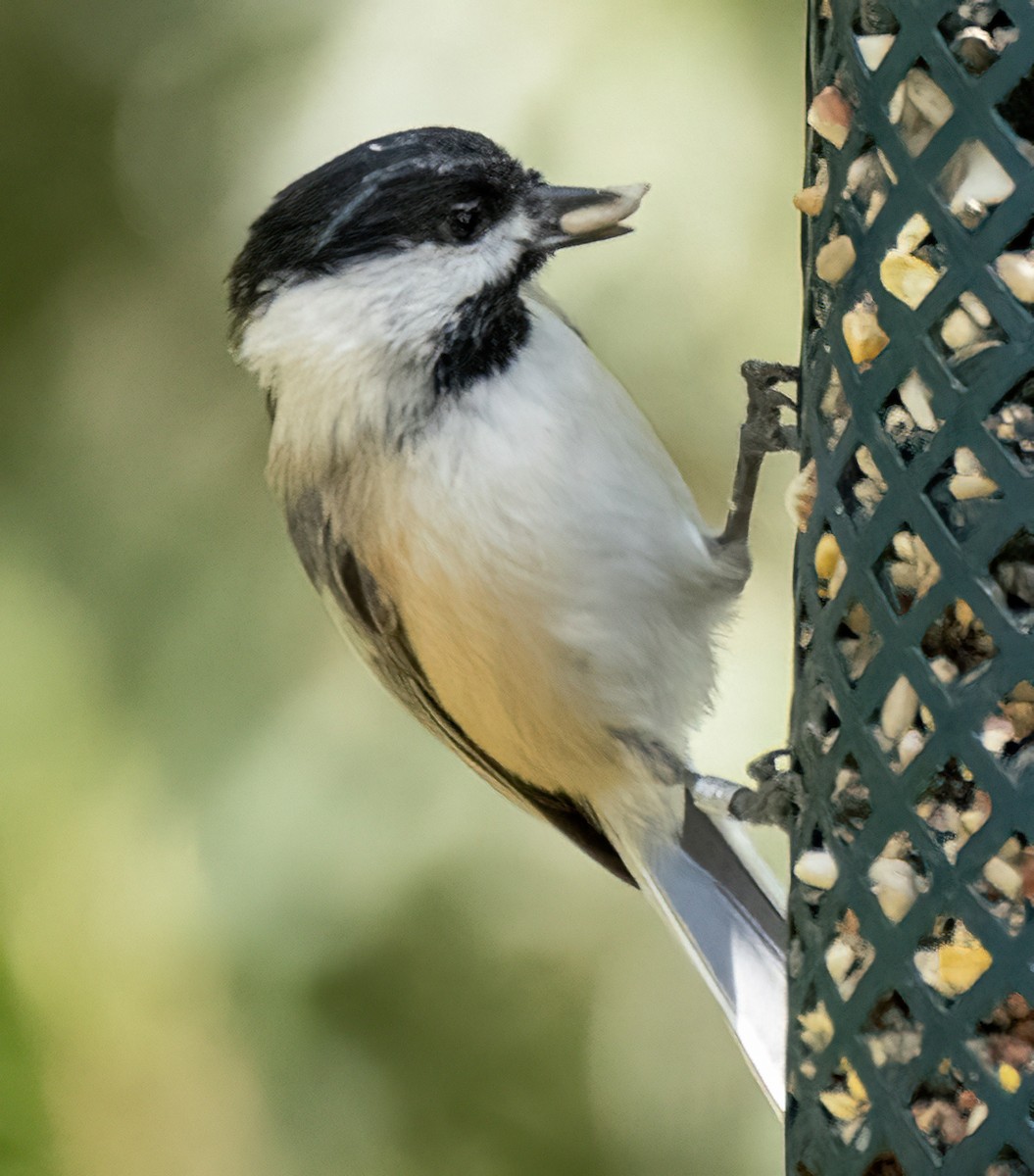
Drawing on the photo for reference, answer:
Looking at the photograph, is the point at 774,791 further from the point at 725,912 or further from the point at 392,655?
the point at 392,655

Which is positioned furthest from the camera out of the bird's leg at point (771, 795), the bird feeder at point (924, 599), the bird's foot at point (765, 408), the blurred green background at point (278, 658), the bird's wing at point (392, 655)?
the blurred green background at point (278, 658)

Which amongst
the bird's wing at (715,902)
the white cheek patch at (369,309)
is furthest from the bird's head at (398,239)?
the bird's wing at (715,902)

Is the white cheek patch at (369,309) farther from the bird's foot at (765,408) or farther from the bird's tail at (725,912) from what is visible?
the bird's tail at (725,912)

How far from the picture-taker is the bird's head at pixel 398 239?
1327 millimetres

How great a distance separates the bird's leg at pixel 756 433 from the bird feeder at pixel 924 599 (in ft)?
1.24

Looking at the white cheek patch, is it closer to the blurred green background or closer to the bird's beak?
the bird's beak

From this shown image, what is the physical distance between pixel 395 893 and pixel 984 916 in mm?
1416

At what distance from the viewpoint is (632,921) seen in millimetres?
2227

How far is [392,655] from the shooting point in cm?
155

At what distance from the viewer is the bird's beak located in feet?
4.48

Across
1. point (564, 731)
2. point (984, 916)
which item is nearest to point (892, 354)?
point (984, 916)

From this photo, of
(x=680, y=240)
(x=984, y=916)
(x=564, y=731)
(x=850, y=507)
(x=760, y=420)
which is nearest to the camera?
(x=984, y=916)

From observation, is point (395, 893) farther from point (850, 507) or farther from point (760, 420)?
point (850, 507)

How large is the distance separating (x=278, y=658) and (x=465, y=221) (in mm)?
970
